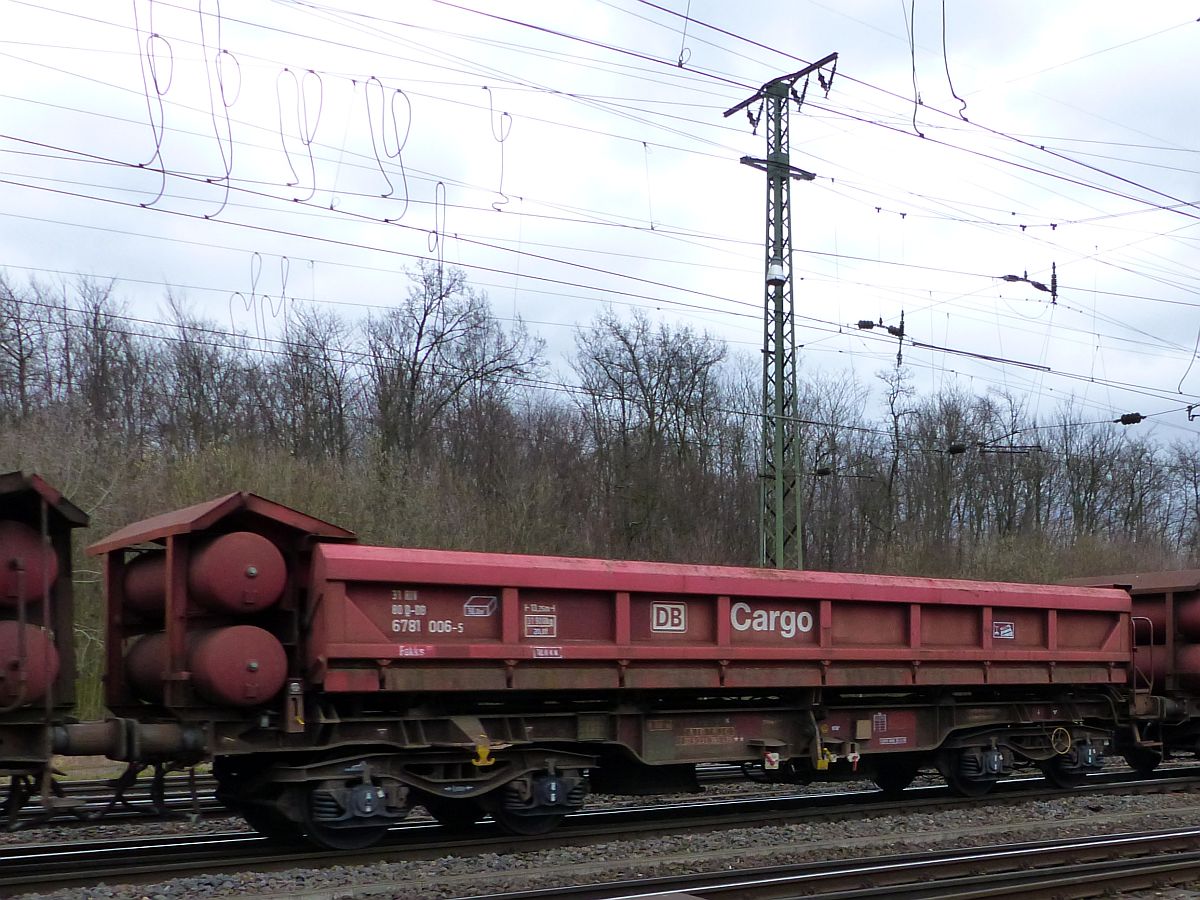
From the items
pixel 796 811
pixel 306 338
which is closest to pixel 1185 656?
pixel 796 811

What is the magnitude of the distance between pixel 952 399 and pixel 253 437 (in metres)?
32.0

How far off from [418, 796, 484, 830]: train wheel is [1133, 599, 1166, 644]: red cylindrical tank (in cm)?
997

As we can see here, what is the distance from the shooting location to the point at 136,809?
9.30 meters

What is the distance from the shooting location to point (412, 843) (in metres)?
10.4

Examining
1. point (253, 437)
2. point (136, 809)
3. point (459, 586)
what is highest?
point (253, 437)

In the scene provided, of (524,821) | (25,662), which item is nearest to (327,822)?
→ (524,821)

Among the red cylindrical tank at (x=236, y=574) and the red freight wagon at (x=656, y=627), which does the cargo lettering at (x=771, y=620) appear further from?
the red cylindrical tank at (x=236, y=574)

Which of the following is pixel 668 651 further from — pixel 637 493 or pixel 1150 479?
pixel 1150 479

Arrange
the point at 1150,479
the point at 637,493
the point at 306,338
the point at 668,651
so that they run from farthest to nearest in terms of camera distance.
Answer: the point at 1150,479 → the point at 637,493 → the point at 306,338 → the point at 668,651

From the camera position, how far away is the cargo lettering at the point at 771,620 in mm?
11477

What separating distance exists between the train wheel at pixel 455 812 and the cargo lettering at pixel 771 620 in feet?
10.1

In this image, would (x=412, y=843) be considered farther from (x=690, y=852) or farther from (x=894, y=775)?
(x=894, y=775)

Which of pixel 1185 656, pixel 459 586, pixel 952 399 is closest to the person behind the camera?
pixel 459 586

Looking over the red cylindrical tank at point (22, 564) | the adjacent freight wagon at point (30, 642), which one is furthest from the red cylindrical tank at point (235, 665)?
the red cylindrical tank at point (22, 564)
